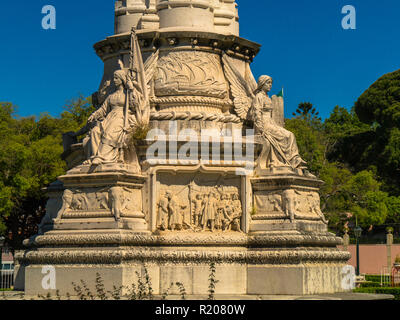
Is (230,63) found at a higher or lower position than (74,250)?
higher

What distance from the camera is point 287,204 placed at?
66.1 ft

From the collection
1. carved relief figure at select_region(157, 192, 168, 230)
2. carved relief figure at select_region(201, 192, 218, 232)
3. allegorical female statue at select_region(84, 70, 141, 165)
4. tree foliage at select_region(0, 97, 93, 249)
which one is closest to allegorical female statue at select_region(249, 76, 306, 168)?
carved relief figure at select_region(201, 192, 218, 232)

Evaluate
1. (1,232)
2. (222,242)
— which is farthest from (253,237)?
(1,232)

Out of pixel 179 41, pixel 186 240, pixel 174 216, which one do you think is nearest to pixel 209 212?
pixel 174 216

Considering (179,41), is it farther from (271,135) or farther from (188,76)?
(271,135)

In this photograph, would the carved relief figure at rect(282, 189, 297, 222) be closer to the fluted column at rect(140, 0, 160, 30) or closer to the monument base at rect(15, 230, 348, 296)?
the monument base at rect(15, 230, 348, 296)

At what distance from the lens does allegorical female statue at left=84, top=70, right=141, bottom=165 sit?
20062 mm

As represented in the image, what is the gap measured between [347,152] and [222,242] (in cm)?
4109

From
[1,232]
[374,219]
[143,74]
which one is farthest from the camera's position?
[374,219]

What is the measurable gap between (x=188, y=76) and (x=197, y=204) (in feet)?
12.2

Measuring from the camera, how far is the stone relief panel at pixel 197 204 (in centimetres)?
2016

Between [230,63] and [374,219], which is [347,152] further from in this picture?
[230,63]

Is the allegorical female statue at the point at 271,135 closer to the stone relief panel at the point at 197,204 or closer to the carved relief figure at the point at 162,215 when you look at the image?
the stone relief panel at the point at 197,204
